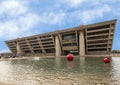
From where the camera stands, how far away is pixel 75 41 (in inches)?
4134

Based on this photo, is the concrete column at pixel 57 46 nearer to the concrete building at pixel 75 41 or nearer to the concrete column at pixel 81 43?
the concrete building at pixel 75 41

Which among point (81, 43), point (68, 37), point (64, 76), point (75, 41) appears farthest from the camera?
point (68, 37)

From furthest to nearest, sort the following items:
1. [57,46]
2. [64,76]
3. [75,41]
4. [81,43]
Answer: [57,46] → [75,41] → [81,43] → [64,76]

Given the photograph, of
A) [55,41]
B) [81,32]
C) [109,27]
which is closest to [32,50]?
[55,41]

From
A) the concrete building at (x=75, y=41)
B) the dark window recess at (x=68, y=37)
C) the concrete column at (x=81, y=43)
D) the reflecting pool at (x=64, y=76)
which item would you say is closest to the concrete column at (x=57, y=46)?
A: the concrete building at (x=75, y=41)

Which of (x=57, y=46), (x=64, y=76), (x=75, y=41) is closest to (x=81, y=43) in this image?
(x=75, y=41)

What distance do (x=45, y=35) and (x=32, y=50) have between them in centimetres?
2544

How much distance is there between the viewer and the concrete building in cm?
9092

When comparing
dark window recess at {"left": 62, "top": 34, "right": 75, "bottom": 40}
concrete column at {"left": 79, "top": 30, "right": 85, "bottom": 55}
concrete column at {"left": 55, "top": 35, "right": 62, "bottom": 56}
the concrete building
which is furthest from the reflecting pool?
concrete column at {"left": 55, "top": 35, "right": 62, "bottom": 56}

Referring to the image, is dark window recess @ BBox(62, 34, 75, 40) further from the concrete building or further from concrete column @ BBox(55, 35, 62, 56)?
concrete column @ BBox(55, 35, 62, 56)

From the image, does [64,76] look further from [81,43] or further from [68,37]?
[68,37]

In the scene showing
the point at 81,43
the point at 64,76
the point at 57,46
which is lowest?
the point at 64,76

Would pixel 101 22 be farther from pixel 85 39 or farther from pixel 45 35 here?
pixel 45 35

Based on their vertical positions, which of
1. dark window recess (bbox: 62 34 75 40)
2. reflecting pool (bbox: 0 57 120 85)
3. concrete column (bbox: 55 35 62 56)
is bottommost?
reflecting pool (bbox: 0 57 120 85)
